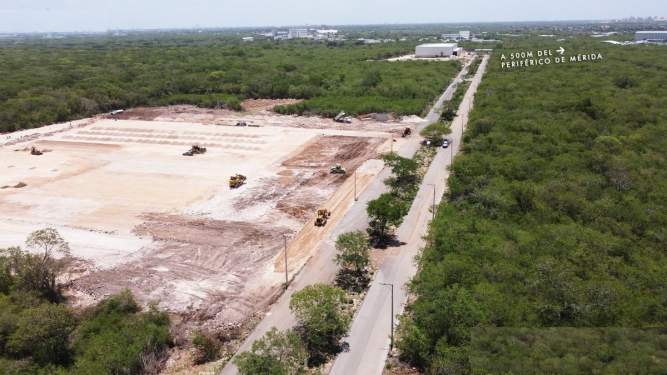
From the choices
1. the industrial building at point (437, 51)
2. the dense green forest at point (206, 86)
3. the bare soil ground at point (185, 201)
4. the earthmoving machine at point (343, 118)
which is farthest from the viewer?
the industrial building at point (437, 51)

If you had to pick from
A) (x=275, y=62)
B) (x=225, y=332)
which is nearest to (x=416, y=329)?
(x=225, y=332)

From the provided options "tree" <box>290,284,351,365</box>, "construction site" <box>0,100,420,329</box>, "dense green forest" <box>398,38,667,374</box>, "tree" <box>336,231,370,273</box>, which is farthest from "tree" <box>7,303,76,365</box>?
"dense green forest" <box>398,38,667,374</box>

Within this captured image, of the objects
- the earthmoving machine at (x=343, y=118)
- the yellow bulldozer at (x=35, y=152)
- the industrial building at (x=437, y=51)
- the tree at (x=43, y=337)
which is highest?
the industrial building at (x=437, y=51)

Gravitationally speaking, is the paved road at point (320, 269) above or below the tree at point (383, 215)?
below

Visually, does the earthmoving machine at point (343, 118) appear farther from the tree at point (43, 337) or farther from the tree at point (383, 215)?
the tree at point (43, 337)

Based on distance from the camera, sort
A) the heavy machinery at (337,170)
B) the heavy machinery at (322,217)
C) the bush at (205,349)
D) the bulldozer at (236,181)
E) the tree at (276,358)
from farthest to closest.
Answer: the heavy machinery at (337,170) → the bulldozer at (236,181) → the heavy machinery at (322,217) → the bush at (205,349) → the tree at (276,358)

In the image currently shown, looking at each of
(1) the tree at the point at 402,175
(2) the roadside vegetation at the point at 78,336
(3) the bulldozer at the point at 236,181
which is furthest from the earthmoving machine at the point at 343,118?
(2) the roadside vegetation at the point at 78,336

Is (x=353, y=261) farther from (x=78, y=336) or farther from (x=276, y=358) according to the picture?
(x=78, y=336)

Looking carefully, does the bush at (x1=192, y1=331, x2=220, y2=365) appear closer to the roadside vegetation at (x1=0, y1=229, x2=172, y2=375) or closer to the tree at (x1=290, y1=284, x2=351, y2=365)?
the roadside vegetation at (x1=0, y1=229, x2=172, y2=375)
